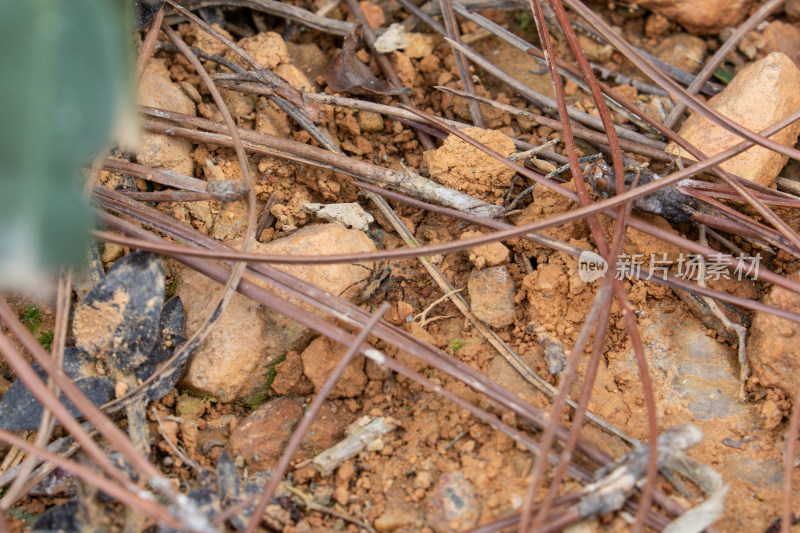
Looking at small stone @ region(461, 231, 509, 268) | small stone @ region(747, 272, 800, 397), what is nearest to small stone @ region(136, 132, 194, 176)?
small stone @ region(461, 231, 509, 268)

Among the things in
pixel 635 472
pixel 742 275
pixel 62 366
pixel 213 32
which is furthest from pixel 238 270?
pixel 742 275

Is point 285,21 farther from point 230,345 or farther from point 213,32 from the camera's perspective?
point 230,345

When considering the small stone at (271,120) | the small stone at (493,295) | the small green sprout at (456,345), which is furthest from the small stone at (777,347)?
the small stone at (271,120)

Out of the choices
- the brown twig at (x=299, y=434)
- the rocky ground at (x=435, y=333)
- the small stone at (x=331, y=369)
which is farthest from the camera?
the small stone at (x=331, y=369)

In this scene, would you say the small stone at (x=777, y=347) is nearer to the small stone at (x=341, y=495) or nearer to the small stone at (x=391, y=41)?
the small stone at (x=341, y=495)

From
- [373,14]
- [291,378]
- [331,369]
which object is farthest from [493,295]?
[373,14]
